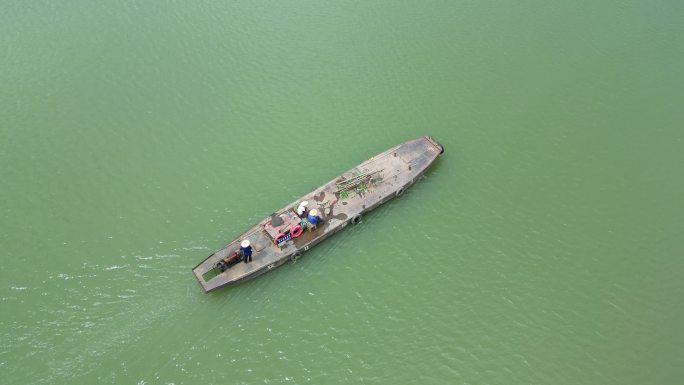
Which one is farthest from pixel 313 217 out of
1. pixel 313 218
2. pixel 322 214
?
pixel 322 214

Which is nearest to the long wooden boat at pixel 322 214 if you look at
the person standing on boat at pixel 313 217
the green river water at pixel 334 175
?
the person standing on boat at pixel 313 217

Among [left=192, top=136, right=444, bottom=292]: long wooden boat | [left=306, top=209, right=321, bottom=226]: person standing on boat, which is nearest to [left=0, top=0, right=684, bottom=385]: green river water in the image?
[left=192, top=136, right=444, bottom=292]: long wooden boat

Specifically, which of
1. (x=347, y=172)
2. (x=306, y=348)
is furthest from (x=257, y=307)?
(x=347, y=172)

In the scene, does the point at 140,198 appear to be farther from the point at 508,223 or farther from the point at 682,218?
the point at 682,218

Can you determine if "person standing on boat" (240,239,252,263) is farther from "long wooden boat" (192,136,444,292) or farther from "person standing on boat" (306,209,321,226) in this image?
"person standing on boat" (306,209,321,226)

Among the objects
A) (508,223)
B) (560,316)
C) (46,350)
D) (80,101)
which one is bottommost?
(560,316)
